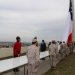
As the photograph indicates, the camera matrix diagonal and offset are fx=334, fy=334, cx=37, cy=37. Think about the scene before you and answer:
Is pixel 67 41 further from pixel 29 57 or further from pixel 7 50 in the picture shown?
pixel 29 57

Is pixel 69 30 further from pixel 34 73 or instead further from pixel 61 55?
pixel 34 73

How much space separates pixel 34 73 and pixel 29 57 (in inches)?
25.4

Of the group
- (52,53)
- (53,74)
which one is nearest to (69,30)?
(52,53)

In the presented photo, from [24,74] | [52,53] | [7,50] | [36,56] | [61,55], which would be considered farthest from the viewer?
[61,55]

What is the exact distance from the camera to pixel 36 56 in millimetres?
12633

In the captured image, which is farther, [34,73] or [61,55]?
[61,55]

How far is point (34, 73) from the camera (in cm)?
1277

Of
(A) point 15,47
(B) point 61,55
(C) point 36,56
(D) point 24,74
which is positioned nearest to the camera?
(C) point 36,56

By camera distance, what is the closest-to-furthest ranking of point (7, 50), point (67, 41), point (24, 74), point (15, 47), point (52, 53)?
point (24, 74)
point (15, 47)
point (52, 53)
point (7, 50)
point (67, 41)

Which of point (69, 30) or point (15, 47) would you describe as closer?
point (15, 47)

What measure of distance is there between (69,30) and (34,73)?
24.0 meters

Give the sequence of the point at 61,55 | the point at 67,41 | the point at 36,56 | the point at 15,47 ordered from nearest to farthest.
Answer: the point at 36,56, the point at 15,47, the point at 61,55, the point at 67,41

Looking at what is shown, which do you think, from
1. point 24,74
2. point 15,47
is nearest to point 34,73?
point 24,74

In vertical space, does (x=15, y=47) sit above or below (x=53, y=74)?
above
